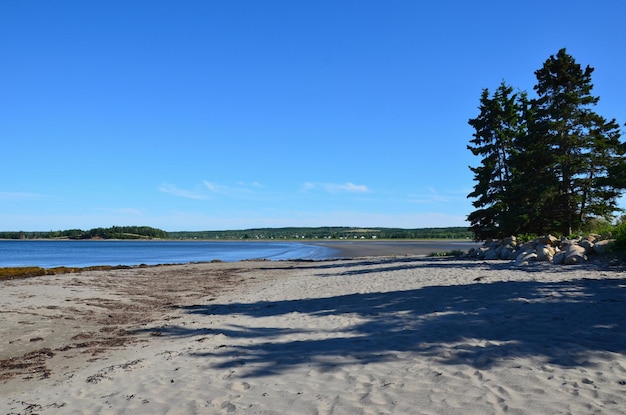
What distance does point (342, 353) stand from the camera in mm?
6480

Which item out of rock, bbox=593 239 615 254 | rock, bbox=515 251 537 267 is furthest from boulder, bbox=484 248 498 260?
rock, bbox=593 239 615 254

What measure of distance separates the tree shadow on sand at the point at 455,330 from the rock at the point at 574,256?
5.14 metres

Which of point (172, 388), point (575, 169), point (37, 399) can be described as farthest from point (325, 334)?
point (575, 169)

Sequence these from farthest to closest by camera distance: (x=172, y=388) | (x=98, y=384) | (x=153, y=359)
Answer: (x=153, y=359)
(x=98, y=384)
(x=172, y=388)

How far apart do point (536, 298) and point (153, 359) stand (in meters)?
7.58

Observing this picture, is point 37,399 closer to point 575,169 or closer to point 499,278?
point 499,278

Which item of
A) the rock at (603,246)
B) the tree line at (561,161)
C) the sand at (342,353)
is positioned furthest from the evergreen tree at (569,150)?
the sand at (342,353)

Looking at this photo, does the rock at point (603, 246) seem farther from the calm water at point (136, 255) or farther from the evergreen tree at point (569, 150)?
the calm water at point (136, 255)

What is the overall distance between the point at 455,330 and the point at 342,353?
2.08 m

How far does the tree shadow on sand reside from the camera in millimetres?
5988

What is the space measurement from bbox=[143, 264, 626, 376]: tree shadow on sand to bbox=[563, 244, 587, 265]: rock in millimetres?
5136

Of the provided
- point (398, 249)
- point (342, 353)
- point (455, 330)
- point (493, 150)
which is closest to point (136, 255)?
point (398, 249)

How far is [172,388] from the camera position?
557 cm

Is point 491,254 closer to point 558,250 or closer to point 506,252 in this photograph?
point 506,252
